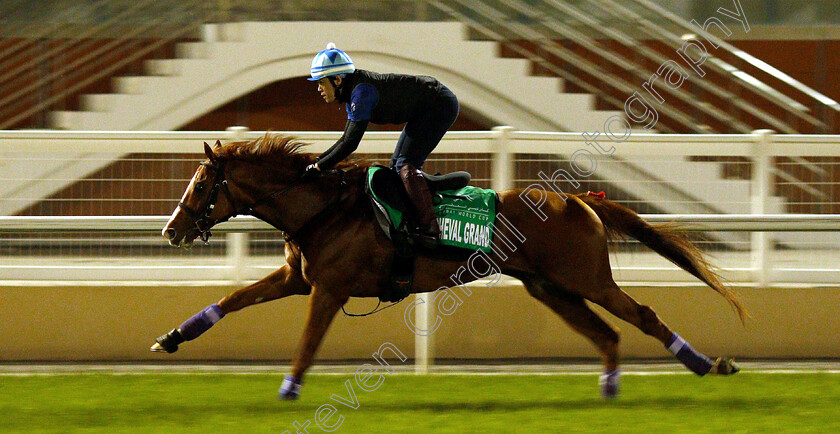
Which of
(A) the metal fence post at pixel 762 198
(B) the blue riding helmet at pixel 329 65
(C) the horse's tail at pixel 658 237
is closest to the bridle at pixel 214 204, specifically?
(B) the blue riding helmet at pixel 329 65

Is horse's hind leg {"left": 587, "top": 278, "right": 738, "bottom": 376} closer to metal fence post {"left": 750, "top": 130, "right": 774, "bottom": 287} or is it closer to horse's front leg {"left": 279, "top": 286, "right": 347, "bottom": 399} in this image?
horse's front leg {"left": 279, "top": 286, "right": 347, "bottom": 399}

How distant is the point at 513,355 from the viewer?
8.19 metres

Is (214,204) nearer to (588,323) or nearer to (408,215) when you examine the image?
(408,215)

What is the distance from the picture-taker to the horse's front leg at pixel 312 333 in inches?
244

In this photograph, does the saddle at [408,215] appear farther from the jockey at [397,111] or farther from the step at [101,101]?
the step at [101,101]

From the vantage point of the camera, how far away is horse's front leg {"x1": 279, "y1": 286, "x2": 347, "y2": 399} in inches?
244

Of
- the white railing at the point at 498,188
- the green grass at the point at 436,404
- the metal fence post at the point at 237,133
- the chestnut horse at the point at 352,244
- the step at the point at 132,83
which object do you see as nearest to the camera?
the green grass at the point at 436,404

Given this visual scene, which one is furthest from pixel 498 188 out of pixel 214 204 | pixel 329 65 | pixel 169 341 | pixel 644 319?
pixel 169 341

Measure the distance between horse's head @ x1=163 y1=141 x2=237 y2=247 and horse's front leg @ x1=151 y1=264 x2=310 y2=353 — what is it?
458 millimetres

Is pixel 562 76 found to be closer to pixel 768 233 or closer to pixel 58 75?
pixel 768 233

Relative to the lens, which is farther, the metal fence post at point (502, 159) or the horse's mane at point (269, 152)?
the metal fence post at point (502, 159)

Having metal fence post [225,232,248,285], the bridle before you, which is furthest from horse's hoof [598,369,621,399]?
metal fence post [225,232,248,285]

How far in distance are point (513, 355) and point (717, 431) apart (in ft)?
9.11

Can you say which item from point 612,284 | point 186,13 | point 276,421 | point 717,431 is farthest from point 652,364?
point 186,13
